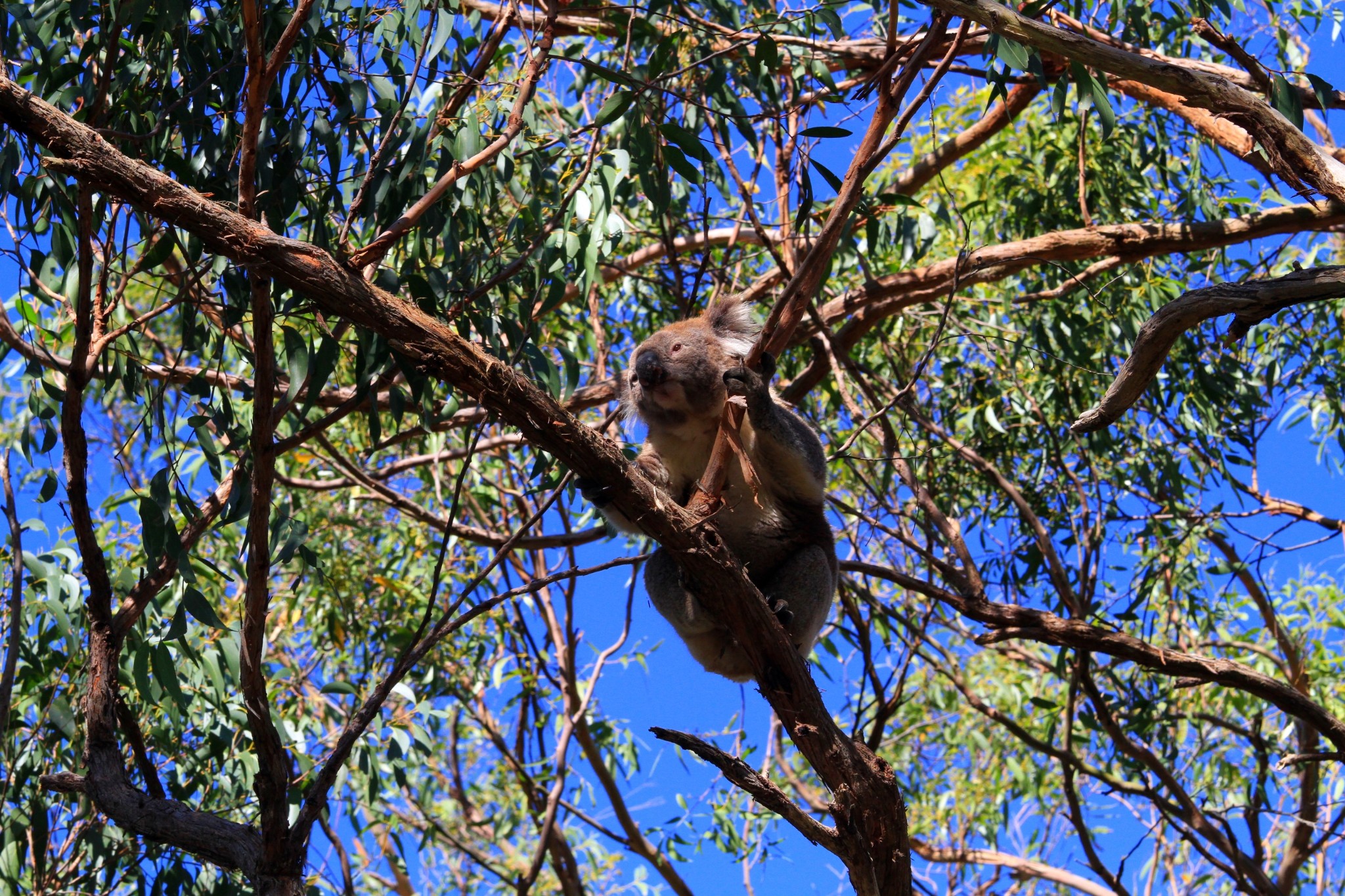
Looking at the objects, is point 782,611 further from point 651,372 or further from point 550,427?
point 550,427

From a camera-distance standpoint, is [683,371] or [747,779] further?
[683,371]

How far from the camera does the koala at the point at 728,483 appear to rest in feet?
12.1

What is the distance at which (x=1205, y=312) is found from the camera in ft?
8.33

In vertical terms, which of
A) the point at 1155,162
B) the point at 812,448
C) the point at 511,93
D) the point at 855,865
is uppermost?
the point at 1155,162

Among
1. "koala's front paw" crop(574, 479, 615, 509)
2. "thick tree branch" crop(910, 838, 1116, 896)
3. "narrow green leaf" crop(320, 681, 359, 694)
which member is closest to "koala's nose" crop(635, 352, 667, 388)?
"koala's front paw" crop(574, 479, 615, 509)

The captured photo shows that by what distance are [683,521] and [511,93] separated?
6.27 feet

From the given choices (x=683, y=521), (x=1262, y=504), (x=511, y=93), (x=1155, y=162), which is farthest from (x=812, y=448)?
(x=1262, y=504)

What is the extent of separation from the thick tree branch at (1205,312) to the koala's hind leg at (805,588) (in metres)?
1.35

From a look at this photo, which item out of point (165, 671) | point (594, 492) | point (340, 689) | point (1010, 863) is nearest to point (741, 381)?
point (594, 492)

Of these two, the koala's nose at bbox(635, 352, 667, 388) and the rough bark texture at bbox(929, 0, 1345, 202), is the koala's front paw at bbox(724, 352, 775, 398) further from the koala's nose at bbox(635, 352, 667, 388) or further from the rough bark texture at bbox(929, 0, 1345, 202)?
the rough bark texture at bbox(929, 0, 1345, 202)

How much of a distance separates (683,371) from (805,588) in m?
0.80

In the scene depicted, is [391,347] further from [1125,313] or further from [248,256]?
[1125,313]

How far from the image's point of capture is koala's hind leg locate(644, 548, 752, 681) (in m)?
3.85

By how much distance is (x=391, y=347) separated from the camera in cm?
251
